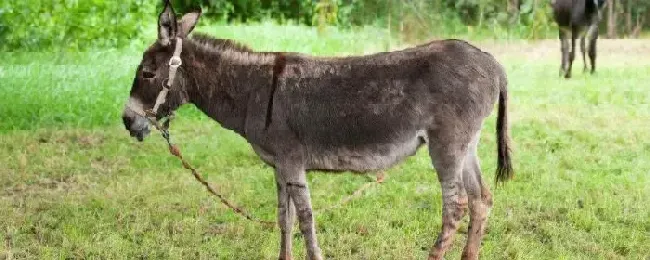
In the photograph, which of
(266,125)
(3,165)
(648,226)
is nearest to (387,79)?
(266,125)

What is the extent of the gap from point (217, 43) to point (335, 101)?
0.77m

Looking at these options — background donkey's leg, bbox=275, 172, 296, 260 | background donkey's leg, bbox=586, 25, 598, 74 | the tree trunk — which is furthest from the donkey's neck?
the tree trunk

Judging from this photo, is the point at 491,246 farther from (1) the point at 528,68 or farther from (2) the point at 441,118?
(1) the point at 528,68

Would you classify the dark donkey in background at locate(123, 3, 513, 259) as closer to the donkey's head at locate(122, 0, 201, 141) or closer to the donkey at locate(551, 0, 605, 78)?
the donkey's head at locate(122, 0, 201, 141)

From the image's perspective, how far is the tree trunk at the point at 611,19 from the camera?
49.4ft

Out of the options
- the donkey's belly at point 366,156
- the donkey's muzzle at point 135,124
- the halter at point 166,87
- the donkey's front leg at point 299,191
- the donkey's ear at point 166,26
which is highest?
the donkey's ear at point 166,26

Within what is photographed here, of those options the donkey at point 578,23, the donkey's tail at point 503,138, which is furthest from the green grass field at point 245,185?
the donkey at point 578,23

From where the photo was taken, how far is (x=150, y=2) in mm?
14367

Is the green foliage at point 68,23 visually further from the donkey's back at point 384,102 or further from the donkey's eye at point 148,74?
the donkey's back at point 384,102

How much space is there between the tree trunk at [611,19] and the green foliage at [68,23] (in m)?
7.96

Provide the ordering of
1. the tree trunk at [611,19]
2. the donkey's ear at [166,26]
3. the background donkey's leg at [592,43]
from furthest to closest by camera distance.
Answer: the tree trunk at [611,19], the background donkey's leg at [592,43], the donkey's ear at [166,26]

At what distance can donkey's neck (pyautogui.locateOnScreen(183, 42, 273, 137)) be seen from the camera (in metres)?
4.90

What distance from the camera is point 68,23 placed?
13.4 meters

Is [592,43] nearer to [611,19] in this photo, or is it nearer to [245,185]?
[611,19]
